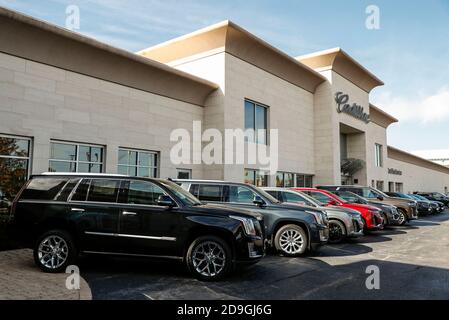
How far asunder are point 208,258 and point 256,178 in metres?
14.1

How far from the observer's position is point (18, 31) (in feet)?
38.9

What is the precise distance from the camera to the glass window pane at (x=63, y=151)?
1305 cm

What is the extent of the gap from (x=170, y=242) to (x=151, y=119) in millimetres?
10240

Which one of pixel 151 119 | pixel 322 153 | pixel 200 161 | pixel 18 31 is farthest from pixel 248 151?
pixel 18 31

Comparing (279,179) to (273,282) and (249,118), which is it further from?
(273,282)

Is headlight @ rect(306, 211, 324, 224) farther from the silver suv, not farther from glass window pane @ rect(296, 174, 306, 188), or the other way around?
glass window pane @ rect(296, 174, 306, 188)

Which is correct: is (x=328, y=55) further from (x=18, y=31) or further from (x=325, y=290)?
(x=325, y=290)

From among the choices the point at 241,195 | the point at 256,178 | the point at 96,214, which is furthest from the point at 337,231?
the point at 256,178

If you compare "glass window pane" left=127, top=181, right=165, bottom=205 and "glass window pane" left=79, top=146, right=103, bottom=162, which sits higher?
"glass window pane" left=79, top=146, right=103, bottom=162

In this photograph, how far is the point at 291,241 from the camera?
9766 millimetres

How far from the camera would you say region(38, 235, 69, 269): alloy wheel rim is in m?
7.37

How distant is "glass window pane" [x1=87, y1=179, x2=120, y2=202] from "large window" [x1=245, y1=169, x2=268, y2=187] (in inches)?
500

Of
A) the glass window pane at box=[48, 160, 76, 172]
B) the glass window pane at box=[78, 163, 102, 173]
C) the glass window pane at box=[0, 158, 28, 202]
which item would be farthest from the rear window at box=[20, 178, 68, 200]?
the glass window pane at box=[78, 163, 102, 173]
